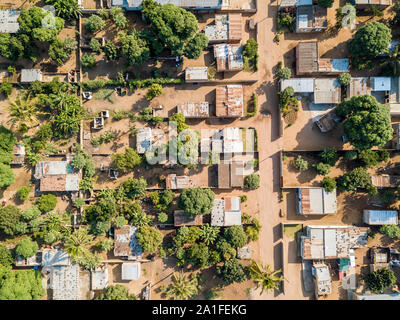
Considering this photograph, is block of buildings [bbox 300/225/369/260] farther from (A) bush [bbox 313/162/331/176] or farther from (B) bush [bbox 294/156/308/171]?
(B) bush [bbox 294/156/308/171]

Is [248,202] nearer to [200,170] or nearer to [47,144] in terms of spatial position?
[200,170]


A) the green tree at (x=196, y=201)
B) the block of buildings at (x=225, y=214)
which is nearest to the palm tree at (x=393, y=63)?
the block of buildings at (x=225, y=214)

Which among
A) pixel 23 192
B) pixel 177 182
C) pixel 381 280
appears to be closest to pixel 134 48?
pixel 177 182

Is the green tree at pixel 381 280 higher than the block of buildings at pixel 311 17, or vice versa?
the block of buildings at pixel 311 17

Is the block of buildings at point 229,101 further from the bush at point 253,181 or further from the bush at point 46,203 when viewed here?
the bush at point 46,203

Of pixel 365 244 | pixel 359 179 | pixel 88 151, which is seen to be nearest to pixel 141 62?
pixel 88 151

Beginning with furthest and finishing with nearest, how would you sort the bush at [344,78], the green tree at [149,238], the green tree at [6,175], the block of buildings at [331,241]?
the bush at [344,78] → the block of buildings at [331,241] → the green tree at [6,175] → the green tree at [149,238]

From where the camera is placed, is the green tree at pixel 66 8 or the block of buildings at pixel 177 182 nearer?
the green tree at pixel 66 8
